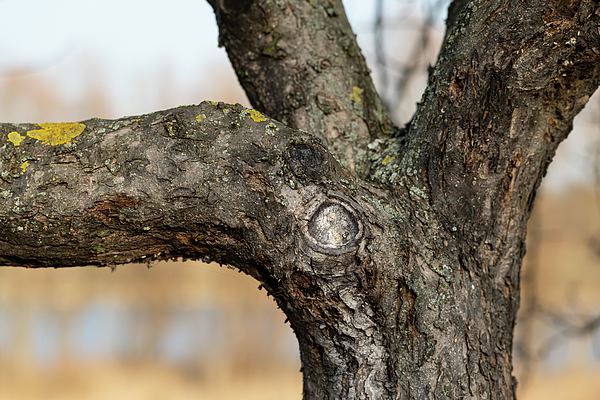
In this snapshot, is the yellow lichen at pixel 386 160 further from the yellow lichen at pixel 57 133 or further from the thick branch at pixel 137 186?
the yellow lichen at pixel 57 133

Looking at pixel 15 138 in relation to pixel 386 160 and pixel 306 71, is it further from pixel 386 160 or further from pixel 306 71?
pixel 386 160

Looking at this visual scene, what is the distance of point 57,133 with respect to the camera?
3.30 feet

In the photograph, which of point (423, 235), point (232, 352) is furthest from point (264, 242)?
point (232, 352)

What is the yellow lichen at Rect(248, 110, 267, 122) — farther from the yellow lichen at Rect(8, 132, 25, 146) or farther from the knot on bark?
the yellow lichen at Rect(8, 132, 25, 146)

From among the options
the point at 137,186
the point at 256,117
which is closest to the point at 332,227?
the point at 256,117

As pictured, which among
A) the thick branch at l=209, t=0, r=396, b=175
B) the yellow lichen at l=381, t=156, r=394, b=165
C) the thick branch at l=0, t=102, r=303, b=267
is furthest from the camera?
the thick branch at l=209, t=0, r=396, b=175

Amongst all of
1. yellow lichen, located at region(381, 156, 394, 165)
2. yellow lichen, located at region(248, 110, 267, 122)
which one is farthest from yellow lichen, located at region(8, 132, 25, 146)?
yellow lichen, located at region(381, 156, 394, 165)

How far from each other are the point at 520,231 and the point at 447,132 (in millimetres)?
322

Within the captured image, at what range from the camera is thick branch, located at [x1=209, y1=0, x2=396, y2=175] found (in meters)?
1.35

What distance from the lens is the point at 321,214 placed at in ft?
3.24

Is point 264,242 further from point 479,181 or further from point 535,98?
point 535,98

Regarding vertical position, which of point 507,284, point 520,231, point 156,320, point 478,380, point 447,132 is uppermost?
point 156,320

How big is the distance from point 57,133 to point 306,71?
71 centimetres

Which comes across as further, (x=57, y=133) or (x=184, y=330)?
(x=184, y=330)
